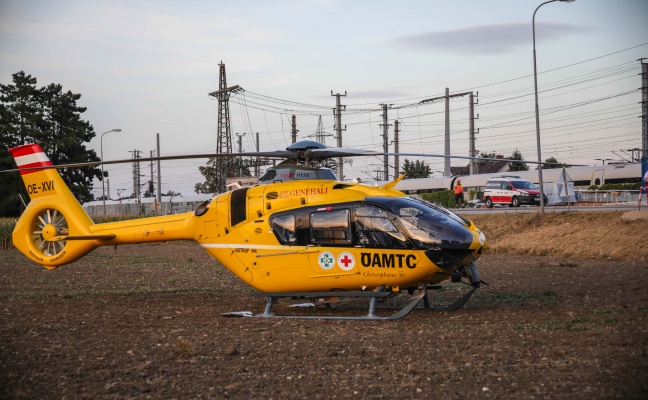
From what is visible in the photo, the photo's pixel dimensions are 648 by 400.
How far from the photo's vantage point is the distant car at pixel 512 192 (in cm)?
4897

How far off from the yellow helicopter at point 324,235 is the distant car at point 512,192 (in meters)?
35.4

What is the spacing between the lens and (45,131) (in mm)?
65500

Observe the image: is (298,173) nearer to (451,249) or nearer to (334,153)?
(334,153)

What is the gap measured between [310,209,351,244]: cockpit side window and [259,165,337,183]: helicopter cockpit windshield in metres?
1.11

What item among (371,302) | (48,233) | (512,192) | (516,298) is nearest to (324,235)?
(371,302)

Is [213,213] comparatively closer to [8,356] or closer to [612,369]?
[8,356]

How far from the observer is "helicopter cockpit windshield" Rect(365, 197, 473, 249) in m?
13.9

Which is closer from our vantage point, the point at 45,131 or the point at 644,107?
the point at 644,107

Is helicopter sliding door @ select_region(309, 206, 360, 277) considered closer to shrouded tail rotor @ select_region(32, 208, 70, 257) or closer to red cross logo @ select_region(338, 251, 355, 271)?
red cross logo @ select_region(338, 251, 355, 271)

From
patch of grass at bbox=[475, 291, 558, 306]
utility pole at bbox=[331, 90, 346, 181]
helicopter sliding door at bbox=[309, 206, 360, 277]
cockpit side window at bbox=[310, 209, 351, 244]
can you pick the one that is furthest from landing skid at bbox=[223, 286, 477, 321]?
utility pole at bbox=[331, 90, 346, 181]

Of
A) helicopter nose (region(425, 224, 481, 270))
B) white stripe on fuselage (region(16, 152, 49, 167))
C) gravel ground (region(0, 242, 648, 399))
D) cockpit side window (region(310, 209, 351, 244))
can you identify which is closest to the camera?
gravel ground (region(0, 242, 648, 399))

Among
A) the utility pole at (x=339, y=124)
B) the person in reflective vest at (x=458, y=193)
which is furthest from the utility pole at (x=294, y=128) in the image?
the person in reflective vest at (x=458, y=193)

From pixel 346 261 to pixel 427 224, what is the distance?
1.81m

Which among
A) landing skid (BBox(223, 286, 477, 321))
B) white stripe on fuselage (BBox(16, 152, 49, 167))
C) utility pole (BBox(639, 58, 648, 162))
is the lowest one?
landing skid (BBox(223, 286, 477, 321))
